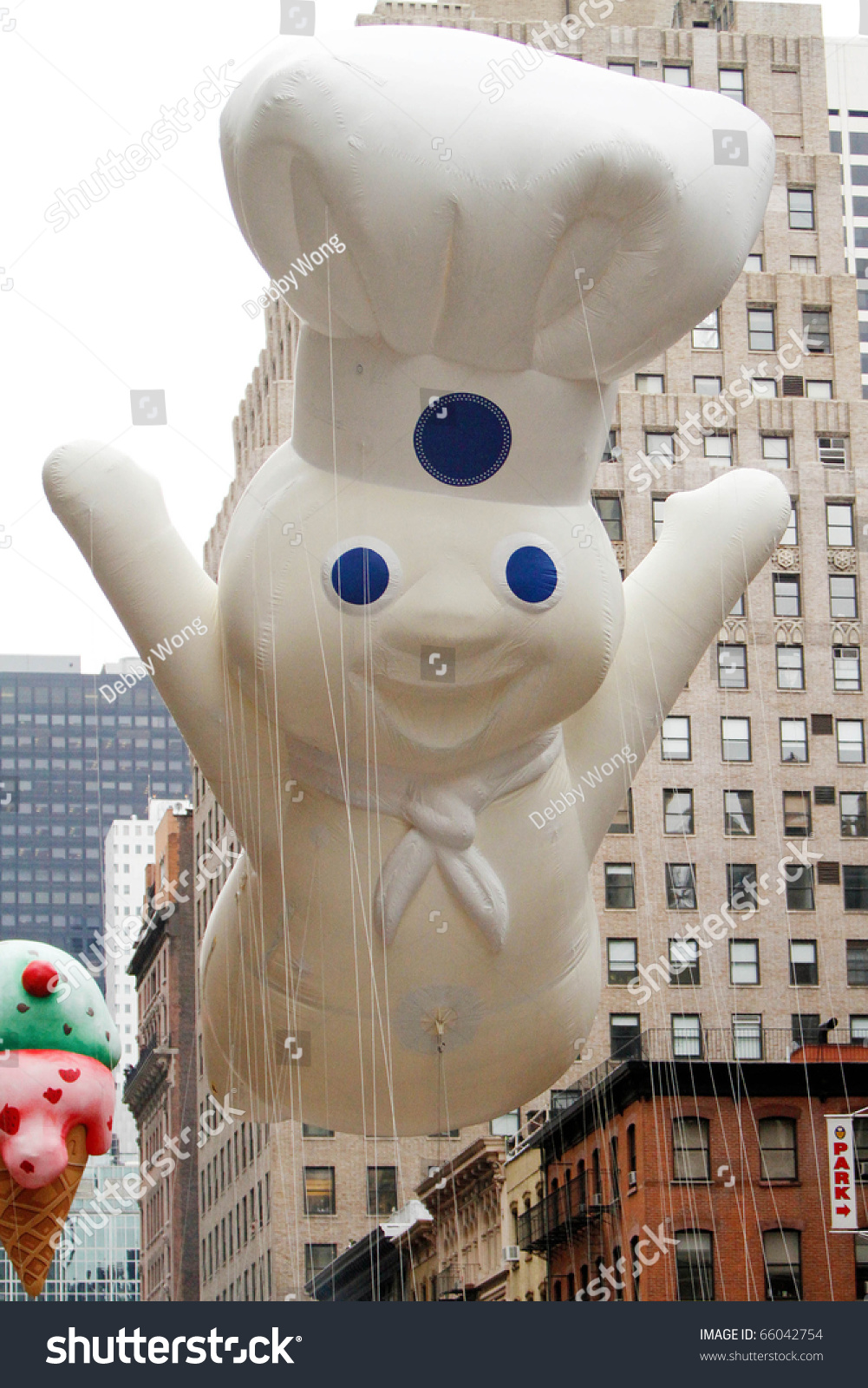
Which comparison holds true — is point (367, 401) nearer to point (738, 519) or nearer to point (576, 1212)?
point (738, 519)

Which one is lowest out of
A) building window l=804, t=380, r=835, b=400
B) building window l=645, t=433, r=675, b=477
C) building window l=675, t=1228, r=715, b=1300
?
building window l=675, t=1228, r=715, b=1300

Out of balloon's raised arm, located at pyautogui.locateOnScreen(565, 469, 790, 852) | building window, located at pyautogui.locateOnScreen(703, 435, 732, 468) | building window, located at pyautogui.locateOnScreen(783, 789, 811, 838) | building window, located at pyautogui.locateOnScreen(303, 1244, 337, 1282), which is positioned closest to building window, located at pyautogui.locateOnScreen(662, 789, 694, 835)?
building window, located at pyautogui.locateOnScreen(783, 789, 811, 838)

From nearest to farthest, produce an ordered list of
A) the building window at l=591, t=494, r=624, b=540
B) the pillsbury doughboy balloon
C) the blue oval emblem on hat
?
1. the pillsbury doughboy balloon
2. the blue oval emblem on hat
3. the building window at l=591, t=494, r=624, b=540

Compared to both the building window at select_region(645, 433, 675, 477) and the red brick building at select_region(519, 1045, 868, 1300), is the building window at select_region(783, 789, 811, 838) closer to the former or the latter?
the building window at select_region(645, 433, 675, 477)

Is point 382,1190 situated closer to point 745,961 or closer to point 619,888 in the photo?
point 619,888

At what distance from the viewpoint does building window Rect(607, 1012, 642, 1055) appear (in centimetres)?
4925

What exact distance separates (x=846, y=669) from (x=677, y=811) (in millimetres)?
5958

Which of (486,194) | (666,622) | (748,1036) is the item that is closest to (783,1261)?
(748,1036)

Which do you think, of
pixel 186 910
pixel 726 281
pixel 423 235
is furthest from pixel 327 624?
pixel 186 910

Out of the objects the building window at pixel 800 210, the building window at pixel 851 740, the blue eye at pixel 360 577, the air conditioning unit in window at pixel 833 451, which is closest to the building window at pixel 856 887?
the building window at pixel 851 740

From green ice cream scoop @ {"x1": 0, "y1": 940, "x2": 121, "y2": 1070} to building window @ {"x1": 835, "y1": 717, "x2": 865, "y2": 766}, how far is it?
41.5 metres

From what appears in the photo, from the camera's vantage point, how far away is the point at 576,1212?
43.8m

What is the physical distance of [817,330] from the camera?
55812mm

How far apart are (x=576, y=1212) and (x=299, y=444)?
3324 centimetres
